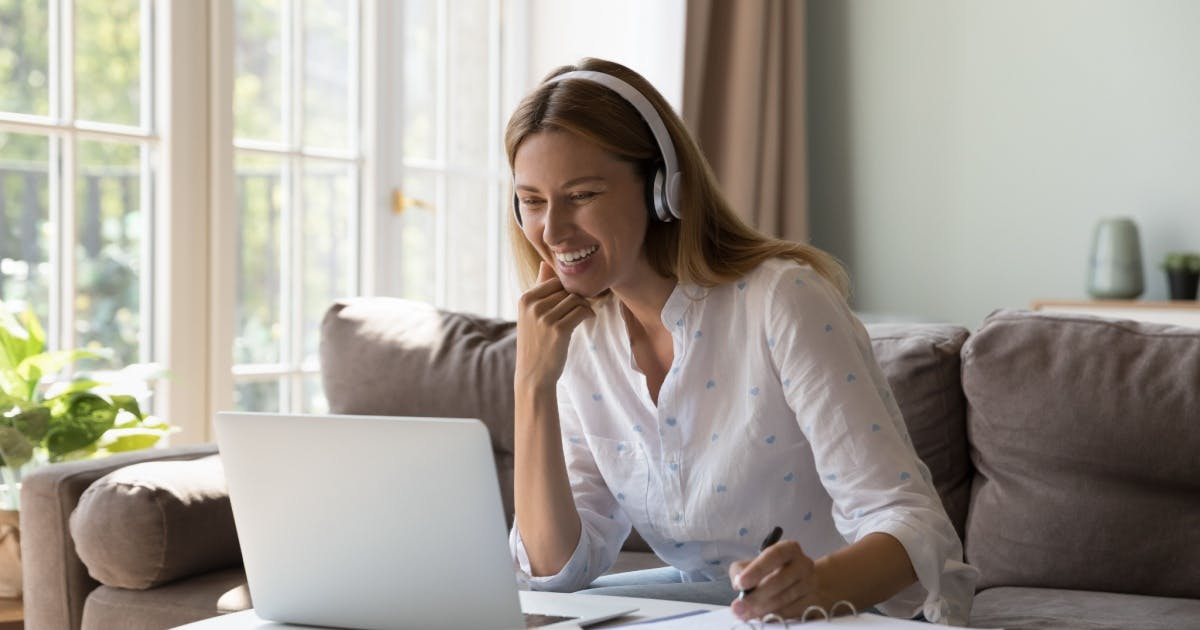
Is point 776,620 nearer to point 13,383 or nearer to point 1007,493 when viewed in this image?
point 1007,493

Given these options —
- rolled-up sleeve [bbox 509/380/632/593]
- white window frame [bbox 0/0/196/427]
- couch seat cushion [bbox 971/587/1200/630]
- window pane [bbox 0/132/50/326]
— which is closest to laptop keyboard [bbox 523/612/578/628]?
rolled-up sleeve [bbox 509/380/632/593]

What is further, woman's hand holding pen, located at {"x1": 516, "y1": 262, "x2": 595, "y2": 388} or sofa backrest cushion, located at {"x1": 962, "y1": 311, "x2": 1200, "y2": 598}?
sofa backrest cushion, located at {"x1": 962, "y1": 311, "x2": 1200, "y2": 598}

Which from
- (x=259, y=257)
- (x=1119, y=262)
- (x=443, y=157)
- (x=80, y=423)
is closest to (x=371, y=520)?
(x=80, y=423)

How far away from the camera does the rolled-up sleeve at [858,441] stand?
1.22 metres

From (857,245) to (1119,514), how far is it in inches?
110

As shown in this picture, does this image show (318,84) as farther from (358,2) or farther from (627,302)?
(627,302)

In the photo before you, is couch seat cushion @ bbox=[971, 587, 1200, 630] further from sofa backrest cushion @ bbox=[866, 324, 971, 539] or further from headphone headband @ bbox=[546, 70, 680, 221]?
headphone headband @ bbox=[546, 70, 680, 221]

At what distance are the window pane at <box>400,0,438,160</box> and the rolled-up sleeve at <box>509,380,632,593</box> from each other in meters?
2.15

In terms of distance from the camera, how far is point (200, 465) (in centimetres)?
200

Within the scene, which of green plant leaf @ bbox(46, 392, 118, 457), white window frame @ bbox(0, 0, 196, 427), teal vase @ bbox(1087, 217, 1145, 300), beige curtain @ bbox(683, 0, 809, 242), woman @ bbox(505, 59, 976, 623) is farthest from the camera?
beige curtain @ bbox(683, 0, 809, 242)

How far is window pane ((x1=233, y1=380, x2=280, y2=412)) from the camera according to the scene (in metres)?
3.08

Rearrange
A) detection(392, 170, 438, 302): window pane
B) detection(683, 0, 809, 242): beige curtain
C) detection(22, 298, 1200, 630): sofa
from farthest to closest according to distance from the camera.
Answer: detection(683, 0, 809, 242): beige curtain
detection(392, 170, 438, 302): window pane
detection(22, 298, 1200, 630): sofa

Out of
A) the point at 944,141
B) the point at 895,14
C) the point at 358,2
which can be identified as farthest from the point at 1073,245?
the point at 358,2

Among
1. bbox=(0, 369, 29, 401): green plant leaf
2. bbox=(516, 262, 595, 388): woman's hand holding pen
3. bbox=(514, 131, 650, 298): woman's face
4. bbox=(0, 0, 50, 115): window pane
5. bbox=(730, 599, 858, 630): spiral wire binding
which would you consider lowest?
bbox=(730, 599, 858, 630): spiral wire binding
